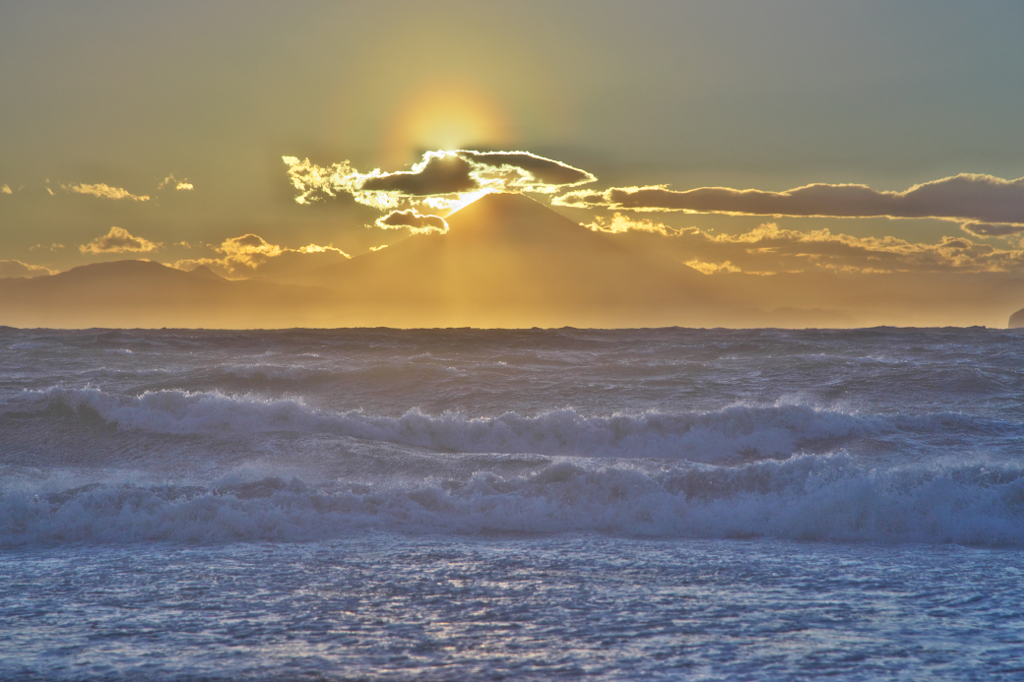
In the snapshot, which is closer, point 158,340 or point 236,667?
point 236,667

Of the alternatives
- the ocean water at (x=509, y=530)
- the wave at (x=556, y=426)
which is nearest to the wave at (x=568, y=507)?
the ocean water at (x=509, y=530)

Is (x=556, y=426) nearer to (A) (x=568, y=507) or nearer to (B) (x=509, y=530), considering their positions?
(A) (x=568, y=507)

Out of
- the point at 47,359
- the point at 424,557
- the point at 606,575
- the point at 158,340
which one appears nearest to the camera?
the point at 606,575

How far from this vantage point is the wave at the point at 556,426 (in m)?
14.5

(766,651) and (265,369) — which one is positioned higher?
(265,369)

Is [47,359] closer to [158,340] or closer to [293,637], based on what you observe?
[158,340]

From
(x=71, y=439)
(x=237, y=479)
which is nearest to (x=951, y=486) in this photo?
(x=237, y=479)

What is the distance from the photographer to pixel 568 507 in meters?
10.1

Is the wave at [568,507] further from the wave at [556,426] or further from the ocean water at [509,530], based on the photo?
the wave at [556,426]

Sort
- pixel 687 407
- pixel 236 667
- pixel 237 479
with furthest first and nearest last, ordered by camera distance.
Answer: pixel 687 407 → pixel 237 479 → pixel 236 667

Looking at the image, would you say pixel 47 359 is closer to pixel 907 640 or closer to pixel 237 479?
pixel 237 479

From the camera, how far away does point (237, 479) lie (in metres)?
10.9

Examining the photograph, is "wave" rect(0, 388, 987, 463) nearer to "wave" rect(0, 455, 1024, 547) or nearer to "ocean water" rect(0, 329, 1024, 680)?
"ocean water" rect(0, 329, 1024, 680)

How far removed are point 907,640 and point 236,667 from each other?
5.15 m
